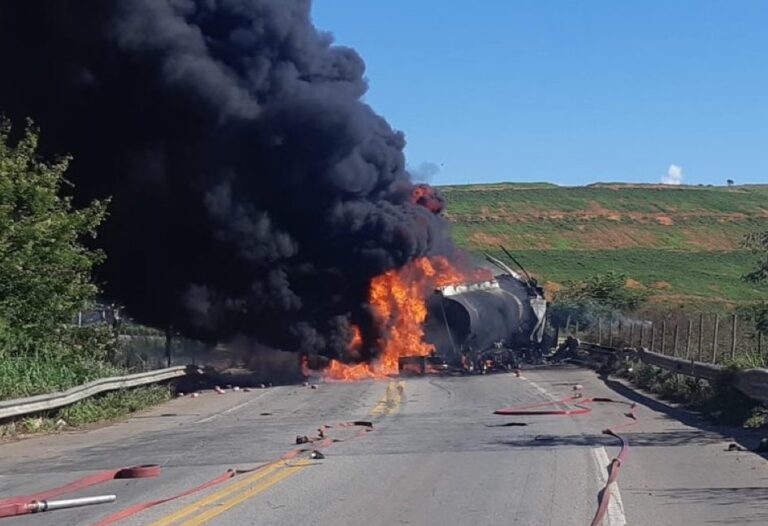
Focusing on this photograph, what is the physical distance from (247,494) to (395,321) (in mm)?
22991

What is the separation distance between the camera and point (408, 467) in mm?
12891

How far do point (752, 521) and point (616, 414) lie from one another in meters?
10.5

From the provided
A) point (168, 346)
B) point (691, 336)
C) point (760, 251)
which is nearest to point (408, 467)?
point (691, 336)

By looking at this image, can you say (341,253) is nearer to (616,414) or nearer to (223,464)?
(616,414)

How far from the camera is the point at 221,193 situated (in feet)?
104

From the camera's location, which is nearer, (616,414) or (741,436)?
(741,436)

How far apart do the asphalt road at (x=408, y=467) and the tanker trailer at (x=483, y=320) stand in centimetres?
1128

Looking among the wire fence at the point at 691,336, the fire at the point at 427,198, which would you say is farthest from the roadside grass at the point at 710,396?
the fire at the point at 427,198

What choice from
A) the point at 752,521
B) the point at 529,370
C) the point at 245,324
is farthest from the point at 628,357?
the point at 752,521

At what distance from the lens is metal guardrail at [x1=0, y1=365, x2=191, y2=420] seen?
17084mm

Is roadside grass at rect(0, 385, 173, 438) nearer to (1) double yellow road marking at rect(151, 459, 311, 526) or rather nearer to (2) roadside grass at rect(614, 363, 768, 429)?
(1) double yellow road marking at rect(151, 459, 311, 526)

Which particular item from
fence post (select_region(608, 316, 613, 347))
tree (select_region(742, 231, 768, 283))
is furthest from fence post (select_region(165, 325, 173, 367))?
tree (select_region(742, 231, 768, 283))

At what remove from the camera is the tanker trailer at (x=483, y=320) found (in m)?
33.8

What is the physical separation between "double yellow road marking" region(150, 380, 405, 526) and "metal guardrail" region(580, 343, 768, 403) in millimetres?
7451
